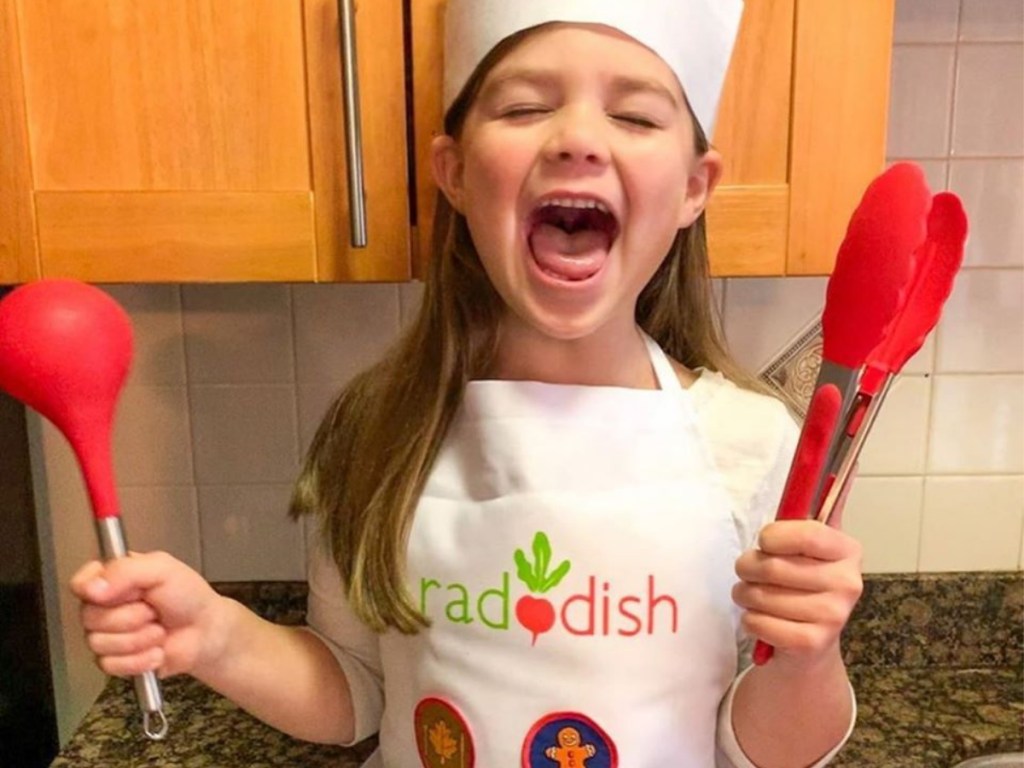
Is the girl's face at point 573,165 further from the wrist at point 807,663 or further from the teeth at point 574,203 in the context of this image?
the wrist at point 807,663

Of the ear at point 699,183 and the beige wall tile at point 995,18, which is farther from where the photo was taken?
the beige wall tile at point 995,18

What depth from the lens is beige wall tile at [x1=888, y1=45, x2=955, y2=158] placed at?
1084mm

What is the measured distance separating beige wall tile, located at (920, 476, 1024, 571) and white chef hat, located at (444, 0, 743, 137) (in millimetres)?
616

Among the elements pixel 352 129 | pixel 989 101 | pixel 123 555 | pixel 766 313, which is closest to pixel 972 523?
pixel 766 313

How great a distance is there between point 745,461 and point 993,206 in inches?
19.6

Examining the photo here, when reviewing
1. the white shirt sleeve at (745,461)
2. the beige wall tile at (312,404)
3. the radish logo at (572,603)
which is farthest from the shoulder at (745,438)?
the beige wall tile at (312,404)

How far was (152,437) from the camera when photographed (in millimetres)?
1148

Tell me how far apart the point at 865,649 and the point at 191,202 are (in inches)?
33.7

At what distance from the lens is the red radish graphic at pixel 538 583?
768 millimetres

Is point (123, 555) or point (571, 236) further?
point (571, 236)

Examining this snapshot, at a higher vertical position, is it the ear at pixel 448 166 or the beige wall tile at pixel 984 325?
the ear at pixel 448 166

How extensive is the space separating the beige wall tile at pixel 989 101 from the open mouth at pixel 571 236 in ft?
1.74

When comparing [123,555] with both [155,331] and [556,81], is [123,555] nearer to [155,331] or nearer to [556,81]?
[556,81]

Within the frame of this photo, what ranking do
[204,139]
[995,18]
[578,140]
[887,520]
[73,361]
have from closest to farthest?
[73,361], [578,140], [204,139], [995,18], [887,520]
